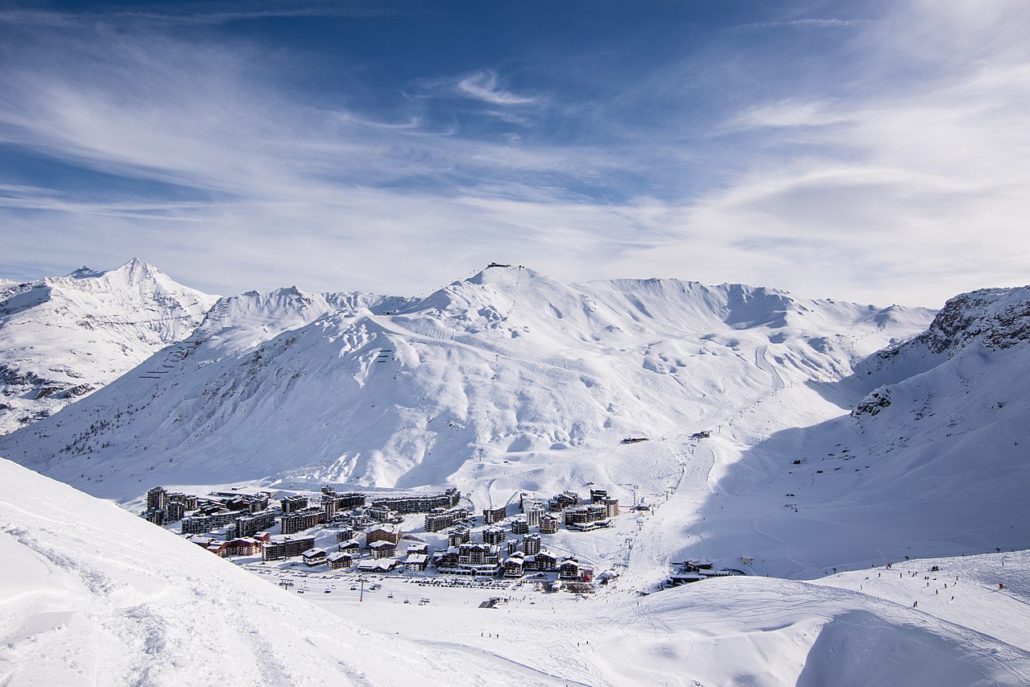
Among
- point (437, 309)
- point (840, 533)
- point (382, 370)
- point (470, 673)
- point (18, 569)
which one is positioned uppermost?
point (437, 309)

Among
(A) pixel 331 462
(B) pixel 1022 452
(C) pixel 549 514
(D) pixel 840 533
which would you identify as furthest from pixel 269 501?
(B) pixel 1022 452

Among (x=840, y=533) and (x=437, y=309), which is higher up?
(x=437, y=309)

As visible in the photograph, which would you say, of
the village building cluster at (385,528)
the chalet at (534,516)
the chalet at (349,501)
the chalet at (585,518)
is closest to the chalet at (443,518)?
the village building cluster at (385,528)

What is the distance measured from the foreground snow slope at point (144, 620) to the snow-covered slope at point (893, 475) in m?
45.4

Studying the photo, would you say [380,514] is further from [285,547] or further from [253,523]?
[253,523]

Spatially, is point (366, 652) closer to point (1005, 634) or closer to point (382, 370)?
point (1005, 634)

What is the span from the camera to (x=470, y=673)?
70.5 feet

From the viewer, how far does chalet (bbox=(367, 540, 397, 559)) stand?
65188mm

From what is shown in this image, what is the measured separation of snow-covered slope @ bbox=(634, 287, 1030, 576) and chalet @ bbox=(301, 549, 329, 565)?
3462cm

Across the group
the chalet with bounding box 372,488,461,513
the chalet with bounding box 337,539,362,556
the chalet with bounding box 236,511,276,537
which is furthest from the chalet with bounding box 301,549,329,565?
the chalet with bounding box 372,488,461,513

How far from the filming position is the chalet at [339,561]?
62.4 m

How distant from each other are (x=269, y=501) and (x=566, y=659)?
65290 mm

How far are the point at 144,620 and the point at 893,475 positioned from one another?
265 ft

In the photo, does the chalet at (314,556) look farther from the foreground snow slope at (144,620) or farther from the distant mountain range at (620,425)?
the foreground snow slope at (144,620)
